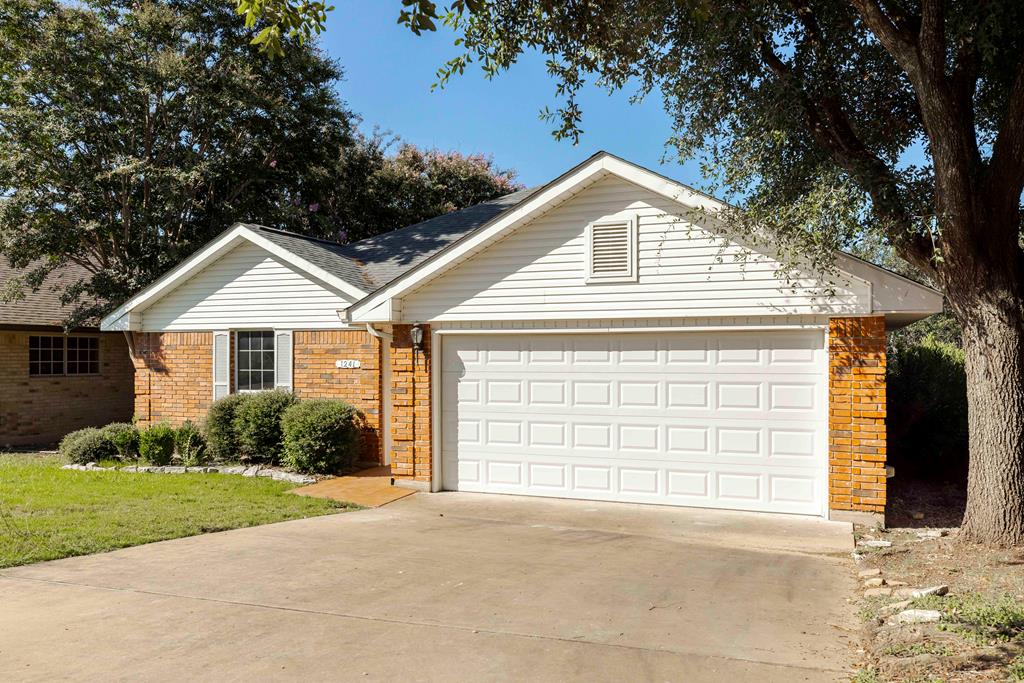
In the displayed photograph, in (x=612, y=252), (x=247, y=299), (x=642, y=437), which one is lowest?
(x=642, y=437)

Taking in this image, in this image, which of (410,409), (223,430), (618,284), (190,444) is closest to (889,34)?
(618,284)

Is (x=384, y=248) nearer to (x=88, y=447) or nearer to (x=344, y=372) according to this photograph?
(x=344, y=372)

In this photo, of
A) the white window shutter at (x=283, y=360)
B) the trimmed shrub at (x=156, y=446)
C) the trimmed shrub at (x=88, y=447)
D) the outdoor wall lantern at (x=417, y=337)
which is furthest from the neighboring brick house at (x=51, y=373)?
the outdoor wall lantern at (x=417, y=337)

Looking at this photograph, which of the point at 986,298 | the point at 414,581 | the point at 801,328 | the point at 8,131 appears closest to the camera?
the point at 414,581

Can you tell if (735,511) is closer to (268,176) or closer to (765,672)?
(765,672)

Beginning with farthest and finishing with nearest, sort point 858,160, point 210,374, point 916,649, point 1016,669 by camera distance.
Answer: point 210,374 < point 858,160 < point 916,649 < point 1016,669

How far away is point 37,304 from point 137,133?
5.33m

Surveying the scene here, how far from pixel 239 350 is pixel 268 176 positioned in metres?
9.11

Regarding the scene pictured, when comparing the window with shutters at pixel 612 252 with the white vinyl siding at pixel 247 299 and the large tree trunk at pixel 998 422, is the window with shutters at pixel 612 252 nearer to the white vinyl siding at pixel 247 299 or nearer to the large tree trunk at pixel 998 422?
the large tree trunk at pixel 998 422

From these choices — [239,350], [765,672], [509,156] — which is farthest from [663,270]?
[509,156]

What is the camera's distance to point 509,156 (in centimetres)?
3189

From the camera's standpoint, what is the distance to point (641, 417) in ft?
33.8

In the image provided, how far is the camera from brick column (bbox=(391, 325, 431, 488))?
11.3 meters

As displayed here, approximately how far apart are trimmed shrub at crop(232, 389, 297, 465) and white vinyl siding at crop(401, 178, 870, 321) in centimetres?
382
